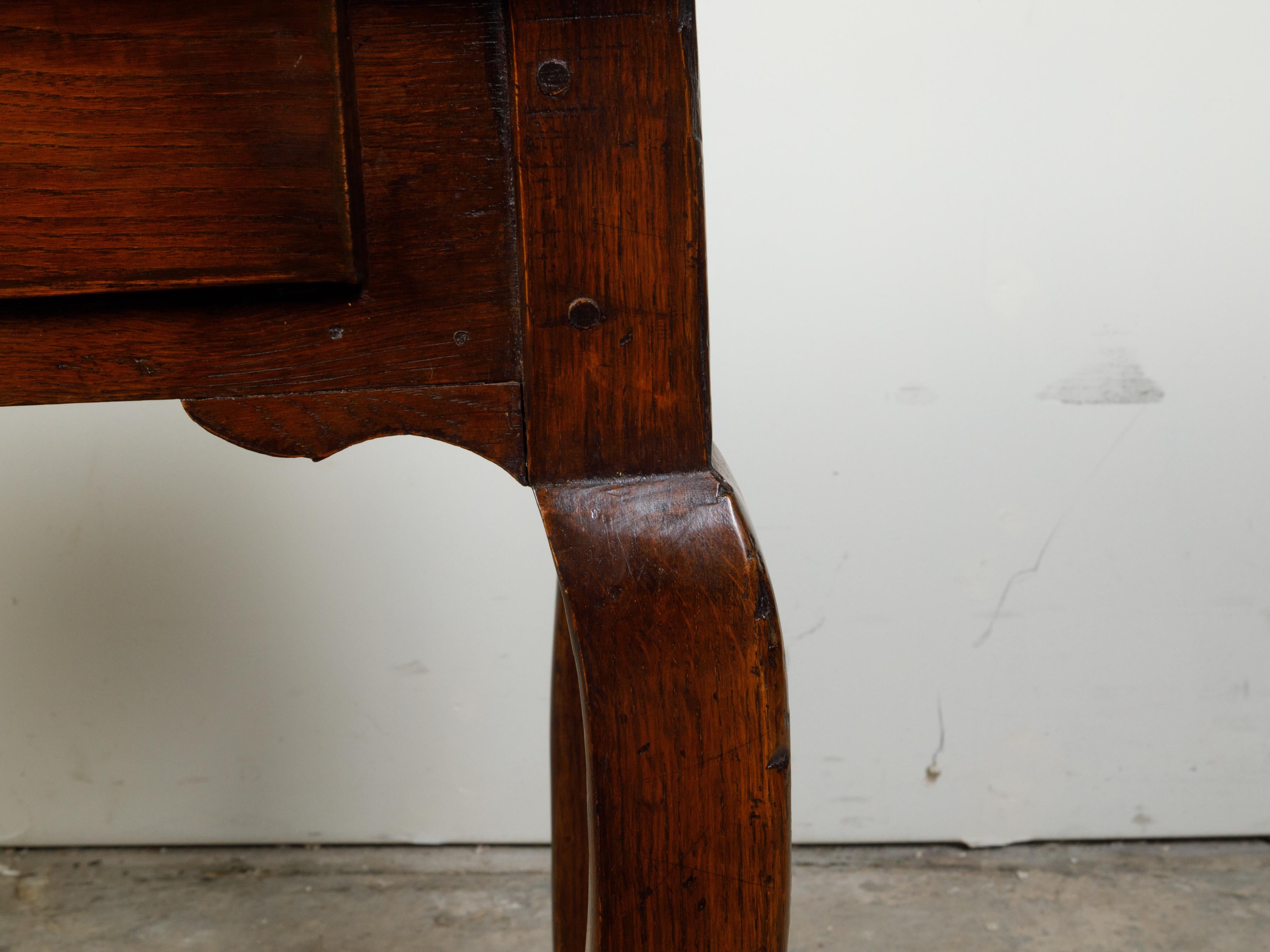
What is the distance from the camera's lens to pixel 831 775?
1355 millimetres

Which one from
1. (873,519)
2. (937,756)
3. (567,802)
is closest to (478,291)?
(567,802)

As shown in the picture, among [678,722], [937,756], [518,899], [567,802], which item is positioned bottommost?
[518,899]

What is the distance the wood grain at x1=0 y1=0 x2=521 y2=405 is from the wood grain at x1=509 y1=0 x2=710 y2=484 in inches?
0.5

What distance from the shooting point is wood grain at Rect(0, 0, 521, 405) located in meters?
0.36

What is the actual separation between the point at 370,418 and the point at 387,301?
0.04m

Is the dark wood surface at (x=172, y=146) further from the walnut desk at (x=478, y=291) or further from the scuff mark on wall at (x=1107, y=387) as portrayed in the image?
the scuff mark on wall at (x=1107, y=387)

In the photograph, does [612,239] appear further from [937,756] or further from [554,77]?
[937,756]

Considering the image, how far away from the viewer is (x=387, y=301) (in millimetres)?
370

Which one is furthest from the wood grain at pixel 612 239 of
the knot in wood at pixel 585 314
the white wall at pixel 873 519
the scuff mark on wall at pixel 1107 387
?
the scuff mark on wall at pixel 1107 387

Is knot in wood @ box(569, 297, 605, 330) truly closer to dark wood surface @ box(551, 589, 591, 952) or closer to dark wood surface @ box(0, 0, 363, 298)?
dark wood surface @ box(0, 0, 363, 298)

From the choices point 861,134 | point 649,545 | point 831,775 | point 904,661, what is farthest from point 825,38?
point 649,545

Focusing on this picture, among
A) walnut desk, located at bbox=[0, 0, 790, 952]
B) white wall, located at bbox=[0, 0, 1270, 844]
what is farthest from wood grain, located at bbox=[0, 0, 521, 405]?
white wall, located at bbox=[0, 0, 1270, 844]

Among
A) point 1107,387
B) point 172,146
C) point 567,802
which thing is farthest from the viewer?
point 1107,387

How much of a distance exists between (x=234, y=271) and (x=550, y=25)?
0.42ft
